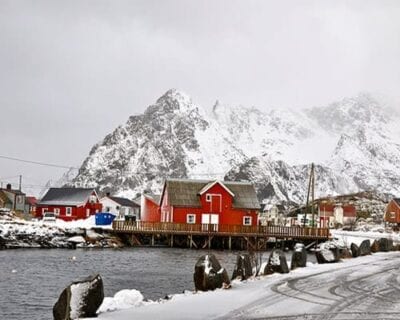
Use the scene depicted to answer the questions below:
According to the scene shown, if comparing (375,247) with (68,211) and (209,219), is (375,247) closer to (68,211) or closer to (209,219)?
(209,219)

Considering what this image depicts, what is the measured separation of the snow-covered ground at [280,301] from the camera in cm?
1362

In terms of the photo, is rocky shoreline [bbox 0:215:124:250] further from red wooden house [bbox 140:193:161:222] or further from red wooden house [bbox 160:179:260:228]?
red wooden house [bbox 140:193:161:222]

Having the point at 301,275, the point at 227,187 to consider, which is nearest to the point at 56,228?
the point at 227,187

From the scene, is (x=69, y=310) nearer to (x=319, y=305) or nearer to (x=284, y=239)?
(x=319, y=305)

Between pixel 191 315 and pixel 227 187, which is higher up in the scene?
pixel 227 187

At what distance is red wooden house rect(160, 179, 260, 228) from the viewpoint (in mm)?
70375

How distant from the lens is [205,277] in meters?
17.7

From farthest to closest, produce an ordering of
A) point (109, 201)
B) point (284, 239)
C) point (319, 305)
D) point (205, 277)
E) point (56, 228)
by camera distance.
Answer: point (109, 201) → point (284, 239) → point (56, 228) → point (205, 277) → point (319, 305)

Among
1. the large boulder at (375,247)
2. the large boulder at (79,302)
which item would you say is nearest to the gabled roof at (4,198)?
the large boulder at (375,247)

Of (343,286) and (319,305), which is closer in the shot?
(319,305)

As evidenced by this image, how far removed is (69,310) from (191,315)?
2832 mm

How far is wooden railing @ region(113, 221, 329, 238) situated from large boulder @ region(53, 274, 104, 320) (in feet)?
171

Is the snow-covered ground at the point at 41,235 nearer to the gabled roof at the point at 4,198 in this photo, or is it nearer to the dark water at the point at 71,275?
the dark water at the point at 71,275

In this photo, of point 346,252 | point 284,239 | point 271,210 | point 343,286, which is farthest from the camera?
point 271,210
